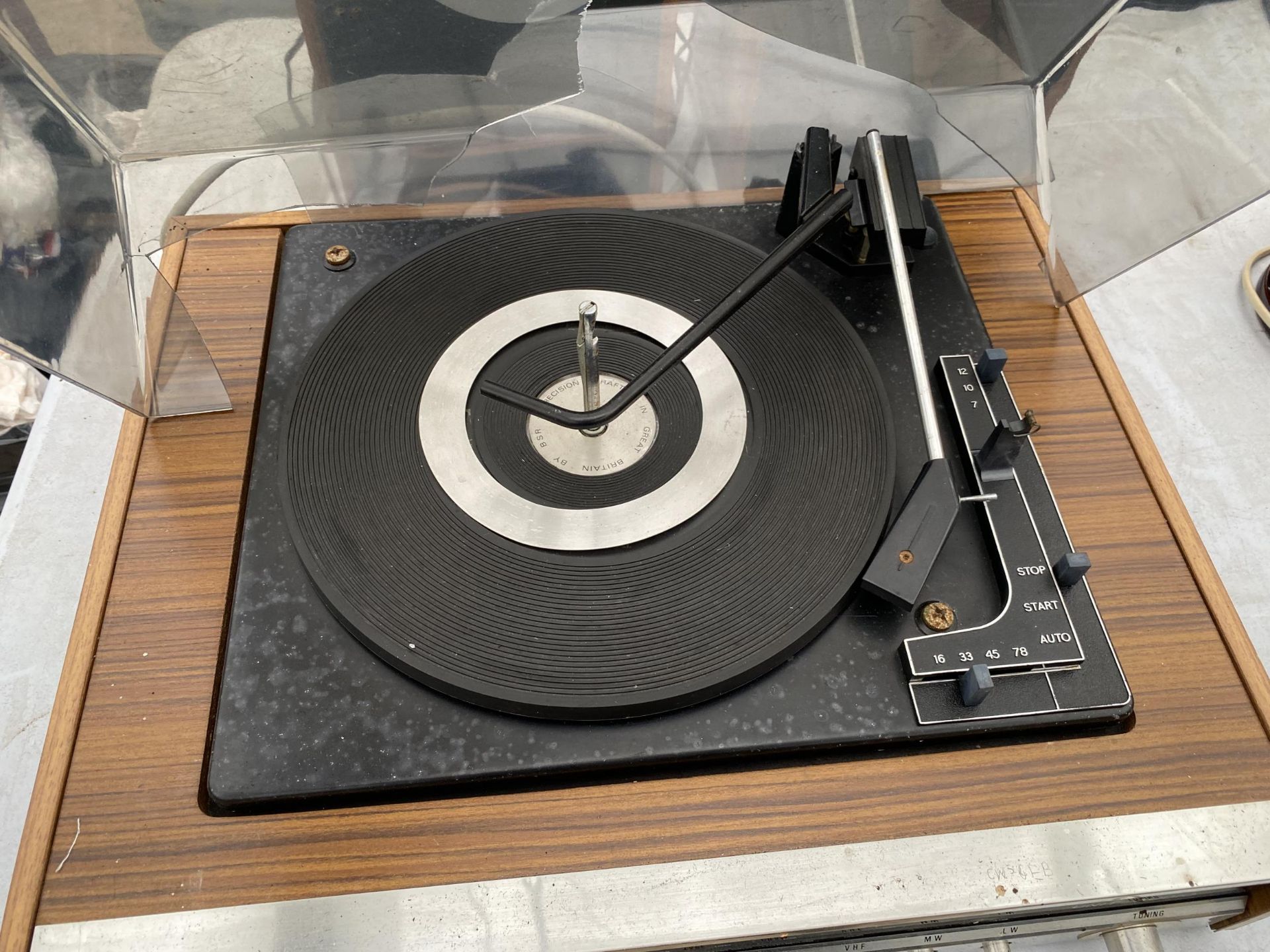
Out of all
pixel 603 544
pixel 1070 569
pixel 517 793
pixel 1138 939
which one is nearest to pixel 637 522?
pixel 603 544

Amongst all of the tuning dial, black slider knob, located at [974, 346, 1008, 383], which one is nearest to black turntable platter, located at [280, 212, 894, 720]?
black slider knob, located at [974, 346, 1008, 383]

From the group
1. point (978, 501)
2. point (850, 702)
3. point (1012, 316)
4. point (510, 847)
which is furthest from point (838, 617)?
point (1012, 316)

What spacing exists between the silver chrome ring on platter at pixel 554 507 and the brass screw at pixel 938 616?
0.20 m

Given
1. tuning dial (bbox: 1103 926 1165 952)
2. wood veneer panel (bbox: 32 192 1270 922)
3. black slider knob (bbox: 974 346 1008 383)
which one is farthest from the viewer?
black slider knob (bbox: 974 346 1008 383)

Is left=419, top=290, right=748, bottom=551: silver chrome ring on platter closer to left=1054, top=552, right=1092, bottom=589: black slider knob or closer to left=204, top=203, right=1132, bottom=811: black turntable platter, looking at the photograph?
left=204, top=203, right=1132, bottom=811: black turntable platter

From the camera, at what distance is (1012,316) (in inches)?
39.1

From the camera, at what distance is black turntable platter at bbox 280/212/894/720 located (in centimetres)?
73

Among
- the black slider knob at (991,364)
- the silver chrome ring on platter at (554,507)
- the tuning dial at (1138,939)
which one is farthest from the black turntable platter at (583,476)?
the tuning dial at (1138,939)

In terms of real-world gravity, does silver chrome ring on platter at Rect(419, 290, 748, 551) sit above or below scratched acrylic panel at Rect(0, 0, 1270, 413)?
below

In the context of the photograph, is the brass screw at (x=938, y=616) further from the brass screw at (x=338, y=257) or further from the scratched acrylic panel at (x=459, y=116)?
the brass screw at (x=338, y=257)

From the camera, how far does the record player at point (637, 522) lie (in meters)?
0.72

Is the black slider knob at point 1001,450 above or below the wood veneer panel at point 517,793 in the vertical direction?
above

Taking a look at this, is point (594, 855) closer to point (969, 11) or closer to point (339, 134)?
point (339, 134)

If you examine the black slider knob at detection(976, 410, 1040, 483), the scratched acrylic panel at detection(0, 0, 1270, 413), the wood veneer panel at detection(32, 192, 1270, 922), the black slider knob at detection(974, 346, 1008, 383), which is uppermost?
the scratched acrylic panel at detection(0, 0, 1270, 413)
